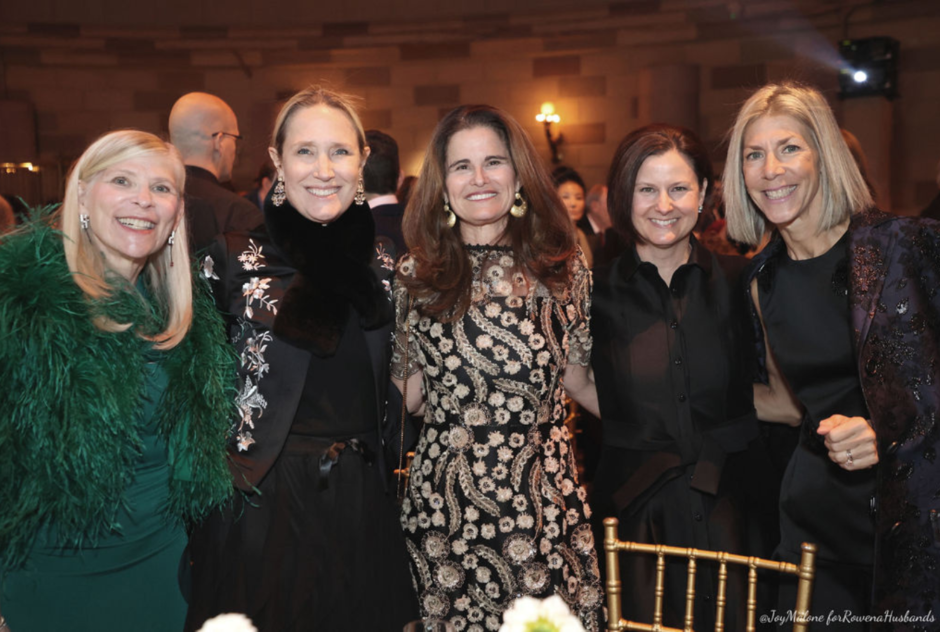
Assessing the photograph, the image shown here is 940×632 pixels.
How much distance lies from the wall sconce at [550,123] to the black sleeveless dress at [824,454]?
276 inches

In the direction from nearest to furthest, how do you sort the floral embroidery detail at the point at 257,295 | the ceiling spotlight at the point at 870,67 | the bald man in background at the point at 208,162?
the floral embroidery detail at the point at 257,295
the bald man in background at the point at 208,162
the ceiling spotlight at the point at 870,67

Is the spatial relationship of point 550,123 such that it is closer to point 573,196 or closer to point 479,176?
point 573,196

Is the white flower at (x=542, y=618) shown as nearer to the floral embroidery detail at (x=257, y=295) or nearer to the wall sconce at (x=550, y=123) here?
the floral embroidery detail at (x=257, y=295)

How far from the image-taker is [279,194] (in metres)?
2.37

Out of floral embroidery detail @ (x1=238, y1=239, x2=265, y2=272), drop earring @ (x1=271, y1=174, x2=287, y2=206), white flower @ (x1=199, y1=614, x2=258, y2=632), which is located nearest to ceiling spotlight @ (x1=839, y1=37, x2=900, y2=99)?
drop earring @ (x1=271, y1=174, x2=287, y2=206)

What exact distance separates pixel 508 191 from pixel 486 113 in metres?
0.23

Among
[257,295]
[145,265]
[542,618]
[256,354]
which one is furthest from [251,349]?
[542,618]

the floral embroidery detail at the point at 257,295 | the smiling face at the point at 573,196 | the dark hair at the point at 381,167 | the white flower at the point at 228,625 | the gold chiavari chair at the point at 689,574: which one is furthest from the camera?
the smiling face at the point at 573,196

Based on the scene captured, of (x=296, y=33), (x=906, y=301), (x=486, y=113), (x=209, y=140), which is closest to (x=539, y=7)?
(x=296, y=33)

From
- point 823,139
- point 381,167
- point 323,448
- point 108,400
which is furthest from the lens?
point 381,167

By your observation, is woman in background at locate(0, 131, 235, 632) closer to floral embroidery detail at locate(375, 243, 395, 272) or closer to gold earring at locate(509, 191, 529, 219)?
floral embroidery detail at locate(375, 243, 395, 272)

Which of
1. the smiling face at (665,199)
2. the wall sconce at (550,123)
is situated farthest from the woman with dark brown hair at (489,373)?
the wall sconce at (550,123)

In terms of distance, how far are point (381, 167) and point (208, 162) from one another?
91 cm

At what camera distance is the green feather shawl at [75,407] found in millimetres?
1881
